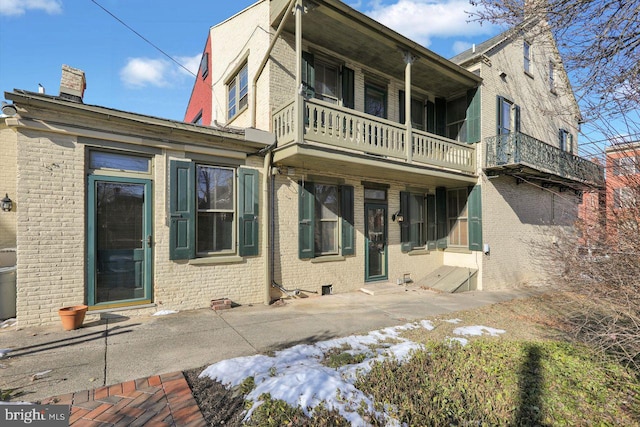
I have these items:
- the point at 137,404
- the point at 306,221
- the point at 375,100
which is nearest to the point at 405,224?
the point at 306,221

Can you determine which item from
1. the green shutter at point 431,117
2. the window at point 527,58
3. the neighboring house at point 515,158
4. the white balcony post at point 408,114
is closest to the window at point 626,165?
the white balcony post at point 408,114

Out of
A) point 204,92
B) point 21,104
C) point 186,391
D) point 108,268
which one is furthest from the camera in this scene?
point 204,92

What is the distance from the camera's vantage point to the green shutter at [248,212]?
679cm

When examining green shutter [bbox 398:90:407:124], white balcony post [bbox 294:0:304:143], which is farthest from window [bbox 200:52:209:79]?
green shutter [bbox 398:90:407:124]

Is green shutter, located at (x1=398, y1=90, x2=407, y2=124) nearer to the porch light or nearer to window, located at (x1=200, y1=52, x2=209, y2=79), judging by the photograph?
window, located at (x1=200, y1=52, x2=209, y2=79)

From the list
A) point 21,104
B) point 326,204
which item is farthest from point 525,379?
point 21,104

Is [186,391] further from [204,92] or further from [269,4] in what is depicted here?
[204,92]

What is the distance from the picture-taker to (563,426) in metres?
2.90

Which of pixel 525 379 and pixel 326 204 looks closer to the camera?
pixel 525 379

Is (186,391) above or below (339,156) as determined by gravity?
below

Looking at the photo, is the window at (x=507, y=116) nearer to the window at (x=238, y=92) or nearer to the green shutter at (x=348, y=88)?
the green shutter at (x=348, y=88)

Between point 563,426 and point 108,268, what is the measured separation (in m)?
6.78

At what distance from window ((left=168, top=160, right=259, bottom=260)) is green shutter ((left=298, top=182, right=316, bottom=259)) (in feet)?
3.76

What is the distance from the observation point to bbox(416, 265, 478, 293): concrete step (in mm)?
9188
